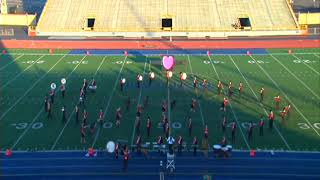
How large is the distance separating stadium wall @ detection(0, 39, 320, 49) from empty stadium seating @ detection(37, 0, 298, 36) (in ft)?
15.4

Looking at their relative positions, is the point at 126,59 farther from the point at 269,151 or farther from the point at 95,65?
the point at 269,151

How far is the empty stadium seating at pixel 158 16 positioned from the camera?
1704 inches

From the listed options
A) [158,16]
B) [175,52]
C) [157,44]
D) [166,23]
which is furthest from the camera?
[158,16]

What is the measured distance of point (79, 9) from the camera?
4794cm

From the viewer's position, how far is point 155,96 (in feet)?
73.8

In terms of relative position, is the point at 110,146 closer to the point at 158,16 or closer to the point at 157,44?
the point at 157,44

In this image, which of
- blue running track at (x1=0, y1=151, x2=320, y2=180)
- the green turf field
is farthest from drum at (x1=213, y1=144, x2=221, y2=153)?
the green turf field

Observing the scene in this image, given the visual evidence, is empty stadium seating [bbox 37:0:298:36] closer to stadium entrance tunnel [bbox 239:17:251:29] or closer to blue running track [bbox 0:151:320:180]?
stadium entrance tunnel [bbox 239:17:251:29]

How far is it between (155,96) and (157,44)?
1509 cm

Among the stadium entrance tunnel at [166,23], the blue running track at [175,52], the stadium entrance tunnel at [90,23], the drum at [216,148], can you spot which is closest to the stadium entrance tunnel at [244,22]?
the stadium entrance tunnel at [166,23]

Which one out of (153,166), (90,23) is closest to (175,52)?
(90,23)

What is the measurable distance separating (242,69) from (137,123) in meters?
12.2

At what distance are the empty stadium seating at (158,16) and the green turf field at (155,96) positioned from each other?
389 inches

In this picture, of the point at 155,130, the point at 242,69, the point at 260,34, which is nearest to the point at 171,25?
the point at 260,34
